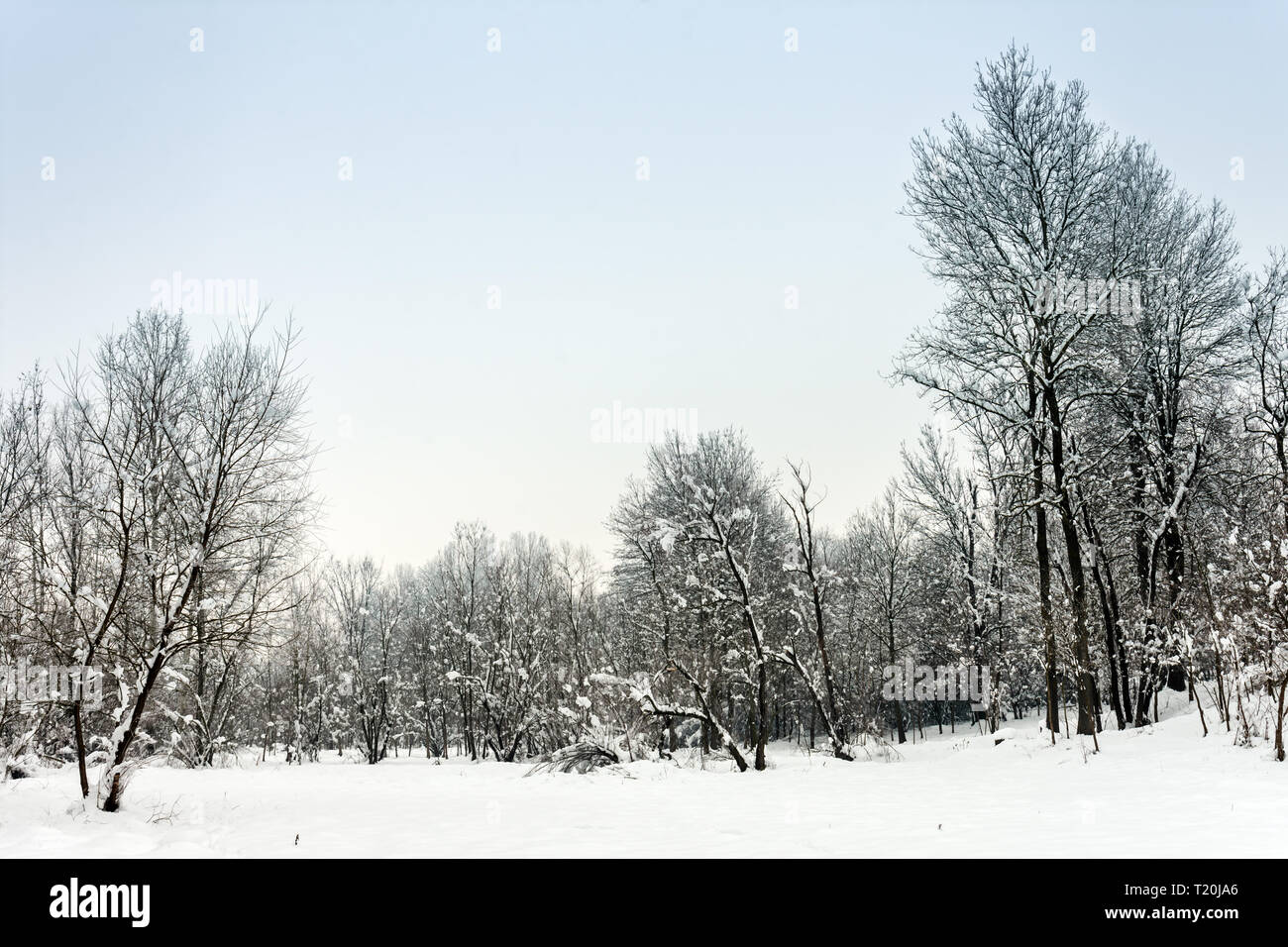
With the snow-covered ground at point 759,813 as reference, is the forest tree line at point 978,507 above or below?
above

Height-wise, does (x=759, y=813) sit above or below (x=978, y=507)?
below

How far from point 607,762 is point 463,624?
1916 cm

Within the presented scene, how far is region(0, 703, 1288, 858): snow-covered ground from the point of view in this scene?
6965 millimetres

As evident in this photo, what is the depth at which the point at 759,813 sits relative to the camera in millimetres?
9906

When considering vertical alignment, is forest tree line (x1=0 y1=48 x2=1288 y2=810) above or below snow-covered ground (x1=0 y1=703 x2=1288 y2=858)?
above

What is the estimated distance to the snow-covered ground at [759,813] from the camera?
6.96 m

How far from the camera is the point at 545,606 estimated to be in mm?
38531

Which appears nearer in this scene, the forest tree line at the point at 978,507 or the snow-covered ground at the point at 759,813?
the snow-covered ground at the point at 759,813

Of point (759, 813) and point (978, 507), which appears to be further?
point (978, 507)

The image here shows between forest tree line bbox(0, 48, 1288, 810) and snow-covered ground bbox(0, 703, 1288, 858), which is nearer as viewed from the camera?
snow-covered ground bbox(0, 703, 1288, 858)

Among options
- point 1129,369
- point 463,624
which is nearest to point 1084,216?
point 1129,369
